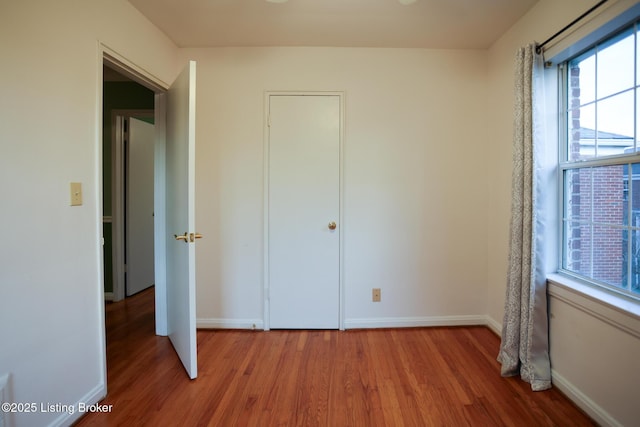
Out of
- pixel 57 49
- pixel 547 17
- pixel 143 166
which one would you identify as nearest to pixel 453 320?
pixel 547 17

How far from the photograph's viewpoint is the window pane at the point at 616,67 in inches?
56.1

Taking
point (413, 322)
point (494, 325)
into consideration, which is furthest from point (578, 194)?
point (413, 322)

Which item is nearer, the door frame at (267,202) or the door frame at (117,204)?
the door frame at (267,202)

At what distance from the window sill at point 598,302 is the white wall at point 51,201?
2.73 m

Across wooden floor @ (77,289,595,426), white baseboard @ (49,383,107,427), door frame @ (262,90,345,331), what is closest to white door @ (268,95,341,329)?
door frame @ (262,90,345,331)

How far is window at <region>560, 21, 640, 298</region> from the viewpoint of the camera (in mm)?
1409

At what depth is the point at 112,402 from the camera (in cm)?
162

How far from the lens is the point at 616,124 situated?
149cm

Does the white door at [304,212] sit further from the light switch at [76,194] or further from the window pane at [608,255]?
the window pane at [608,255]

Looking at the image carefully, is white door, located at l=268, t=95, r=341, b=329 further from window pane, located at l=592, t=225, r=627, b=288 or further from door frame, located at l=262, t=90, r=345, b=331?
window pane, located at l=592, t=225, r=627, b=288

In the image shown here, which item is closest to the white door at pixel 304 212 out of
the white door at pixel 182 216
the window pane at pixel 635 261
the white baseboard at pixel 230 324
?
the white baseboard at pixel 230 324

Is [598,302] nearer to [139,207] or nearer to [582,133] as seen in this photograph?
[582,133]

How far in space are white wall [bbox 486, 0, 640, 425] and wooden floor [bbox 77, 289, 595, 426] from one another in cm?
15

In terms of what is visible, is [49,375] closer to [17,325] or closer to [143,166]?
[17,325]
